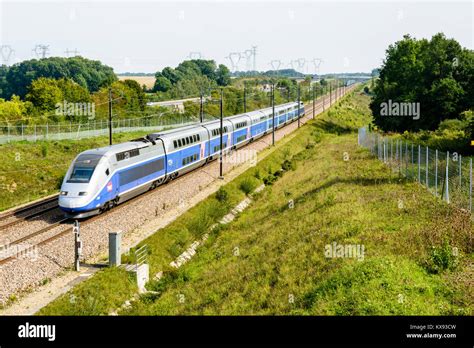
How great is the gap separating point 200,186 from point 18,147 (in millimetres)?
20515

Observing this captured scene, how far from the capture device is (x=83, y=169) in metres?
26.1

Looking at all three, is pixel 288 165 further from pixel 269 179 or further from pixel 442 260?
pixel 442 260

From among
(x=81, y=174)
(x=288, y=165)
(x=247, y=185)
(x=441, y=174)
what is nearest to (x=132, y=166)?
(x=81, y=174)

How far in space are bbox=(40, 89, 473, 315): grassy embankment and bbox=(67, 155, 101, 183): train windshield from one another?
15.2 feet

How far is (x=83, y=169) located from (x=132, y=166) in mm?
4275

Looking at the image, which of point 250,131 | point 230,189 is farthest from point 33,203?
point 250,131

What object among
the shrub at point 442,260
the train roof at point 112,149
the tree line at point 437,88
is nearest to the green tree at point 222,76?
the tree line at point 437,88

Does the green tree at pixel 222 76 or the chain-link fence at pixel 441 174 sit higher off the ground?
the green tree at pixel 222 76

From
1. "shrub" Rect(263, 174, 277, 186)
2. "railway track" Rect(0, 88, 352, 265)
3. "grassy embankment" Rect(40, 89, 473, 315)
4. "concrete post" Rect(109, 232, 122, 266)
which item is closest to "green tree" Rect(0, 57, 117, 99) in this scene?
"shrub" Rect(263, 174, 277, 186)

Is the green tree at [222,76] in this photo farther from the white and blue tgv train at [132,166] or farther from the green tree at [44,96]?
the white and blue tgv train at [132,166]

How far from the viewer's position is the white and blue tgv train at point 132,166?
25.6 m

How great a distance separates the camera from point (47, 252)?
21.6 m

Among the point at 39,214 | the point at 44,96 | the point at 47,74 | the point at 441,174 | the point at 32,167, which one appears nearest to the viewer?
the point at 441,174

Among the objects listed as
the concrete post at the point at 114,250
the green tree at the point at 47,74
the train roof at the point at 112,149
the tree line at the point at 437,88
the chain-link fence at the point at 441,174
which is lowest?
the concrete post at the point at 114,250
